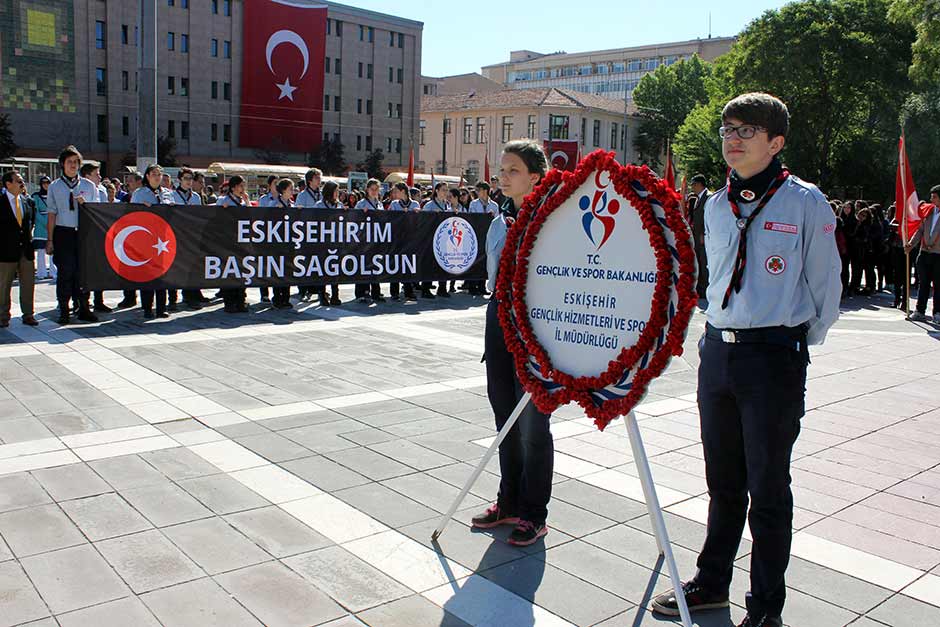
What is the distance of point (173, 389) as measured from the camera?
7387 millimetres

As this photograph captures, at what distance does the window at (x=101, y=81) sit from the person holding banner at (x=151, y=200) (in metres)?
59.6

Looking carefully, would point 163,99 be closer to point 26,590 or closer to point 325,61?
point 325,61

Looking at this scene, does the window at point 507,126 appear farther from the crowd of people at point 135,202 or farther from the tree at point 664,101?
the crowd of people at point 135,202

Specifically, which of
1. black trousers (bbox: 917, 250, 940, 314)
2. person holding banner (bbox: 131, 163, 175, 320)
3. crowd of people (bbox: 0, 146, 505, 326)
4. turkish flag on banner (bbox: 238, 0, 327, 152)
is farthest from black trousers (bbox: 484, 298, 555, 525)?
turkish flag on banner (bbox: 238, 0, 327, 152)

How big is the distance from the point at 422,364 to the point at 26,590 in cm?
552

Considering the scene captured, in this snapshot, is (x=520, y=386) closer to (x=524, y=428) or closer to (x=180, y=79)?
(x=524, y=428)

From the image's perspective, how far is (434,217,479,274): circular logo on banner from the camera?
14.7m

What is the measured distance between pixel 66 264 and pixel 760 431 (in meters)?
9.81

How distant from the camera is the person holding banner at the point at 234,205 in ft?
39.8

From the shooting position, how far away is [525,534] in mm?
4285

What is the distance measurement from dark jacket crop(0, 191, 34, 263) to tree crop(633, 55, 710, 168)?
85277 mm

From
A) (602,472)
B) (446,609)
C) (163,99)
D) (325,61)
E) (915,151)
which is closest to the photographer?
(446,609)

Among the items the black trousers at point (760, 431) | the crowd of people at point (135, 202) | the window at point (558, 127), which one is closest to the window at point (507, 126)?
the window at point (558, 127)

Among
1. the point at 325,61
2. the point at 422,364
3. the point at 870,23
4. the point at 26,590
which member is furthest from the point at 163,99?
the point at 26,590
